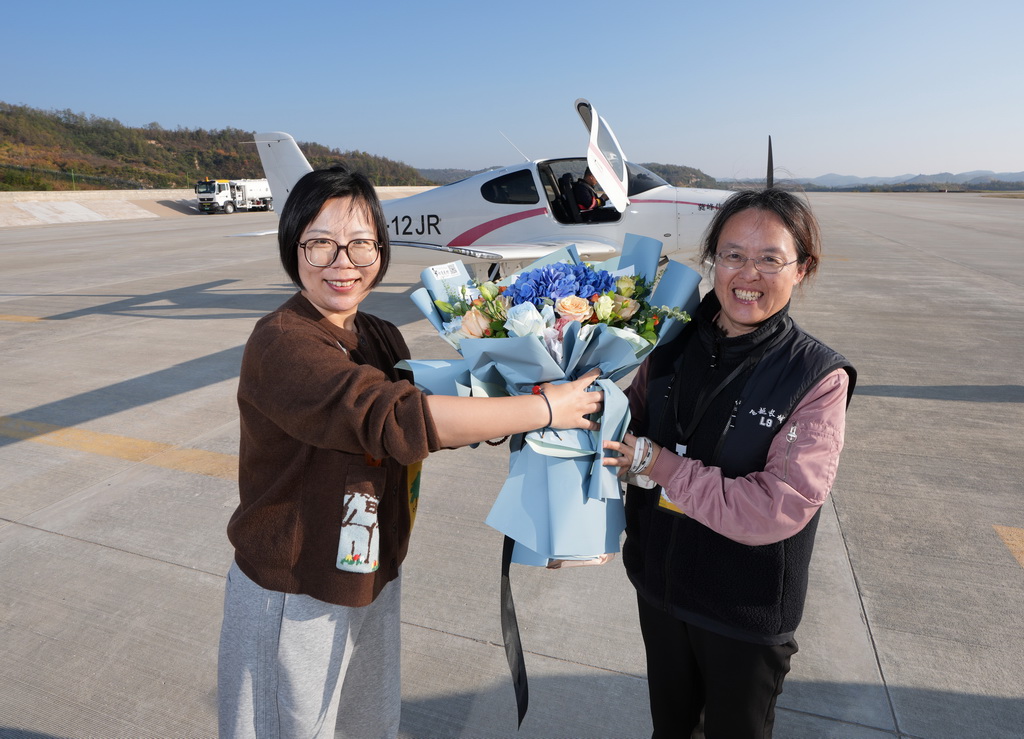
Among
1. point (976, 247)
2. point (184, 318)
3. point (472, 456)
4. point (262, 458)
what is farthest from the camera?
point (976, 247)

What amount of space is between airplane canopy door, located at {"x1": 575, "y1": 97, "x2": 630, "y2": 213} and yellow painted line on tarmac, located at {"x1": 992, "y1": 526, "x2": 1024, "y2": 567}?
4611mm

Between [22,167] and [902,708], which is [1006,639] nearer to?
[902,708]

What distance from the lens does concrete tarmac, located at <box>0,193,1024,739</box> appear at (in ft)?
7.70

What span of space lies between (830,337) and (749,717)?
6887 mm

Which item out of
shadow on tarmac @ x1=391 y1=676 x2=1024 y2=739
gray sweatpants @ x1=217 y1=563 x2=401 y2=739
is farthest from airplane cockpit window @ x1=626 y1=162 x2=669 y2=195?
gray sweatpants @ x1=217 y1=563 x2=401 y2=739

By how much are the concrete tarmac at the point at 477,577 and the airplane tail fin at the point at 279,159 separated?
6.54 meters

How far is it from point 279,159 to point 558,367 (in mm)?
12554

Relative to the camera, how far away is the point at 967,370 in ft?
20.4

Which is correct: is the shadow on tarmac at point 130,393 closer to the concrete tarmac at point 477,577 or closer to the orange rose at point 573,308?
the concrete tarmac at point 477,577

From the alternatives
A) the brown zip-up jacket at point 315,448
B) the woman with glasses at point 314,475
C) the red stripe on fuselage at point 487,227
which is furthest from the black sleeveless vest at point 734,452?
the red stripe on fuselage at point 487,227

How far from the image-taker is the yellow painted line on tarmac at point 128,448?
4301 millimetres

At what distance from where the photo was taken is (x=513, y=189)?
30.5 ft

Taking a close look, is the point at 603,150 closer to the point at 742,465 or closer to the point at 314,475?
the point at 742,465

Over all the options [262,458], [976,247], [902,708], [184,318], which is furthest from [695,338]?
[976,247]
